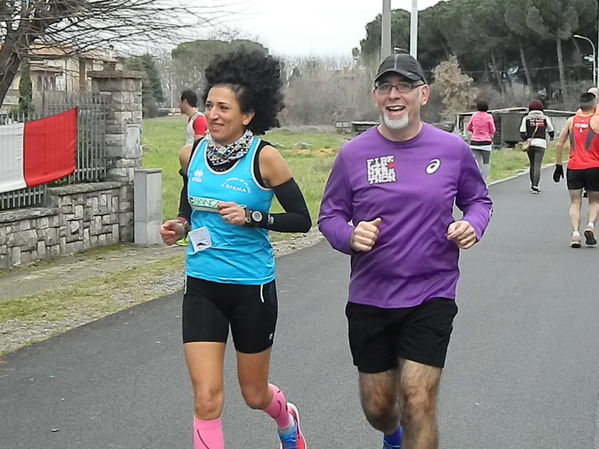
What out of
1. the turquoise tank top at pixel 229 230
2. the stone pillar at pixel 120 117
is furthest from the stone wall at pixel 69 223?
the turquoise tank top at pixel 229 230

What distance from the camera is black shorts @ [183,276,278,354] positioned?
14.3ft

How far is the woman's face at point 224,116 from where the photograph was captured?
4.49 meters

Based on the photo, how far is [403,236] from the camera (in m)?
4.14

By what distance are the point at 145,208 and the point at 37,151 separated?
6.45 ft

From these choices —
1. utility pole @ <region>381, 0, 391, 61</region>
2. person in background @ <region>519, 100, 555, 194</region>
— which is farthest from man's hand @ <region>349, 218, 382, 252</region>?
person in background @ <region>519, 100, 555, 194</region>

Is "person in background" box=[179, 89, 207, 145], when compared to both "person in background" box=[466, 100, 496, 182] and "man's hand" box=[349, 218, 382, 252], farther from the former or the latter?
"man's hand" box=[349, 218, 382, 252]

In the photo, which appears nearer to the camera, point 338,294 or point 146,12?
point 338,294

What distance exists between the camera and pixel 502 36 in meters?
72.0

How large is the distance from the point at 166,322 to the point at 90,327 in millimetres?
596

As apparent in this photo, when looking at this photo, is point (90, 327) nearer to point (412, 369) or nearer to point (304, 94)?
point (412, 369)

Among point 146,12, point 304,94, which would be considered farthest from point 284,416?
point 304,94

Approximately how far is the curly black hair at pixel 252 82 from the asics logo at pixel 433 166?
89 cm

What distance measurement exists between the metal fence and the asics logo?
8.27 m

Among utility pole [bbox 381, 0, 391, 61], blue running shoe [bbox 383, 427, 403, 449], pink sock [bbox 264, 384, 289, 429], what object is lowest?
blue running shoe [bbox 383, 427, 403, 449]
